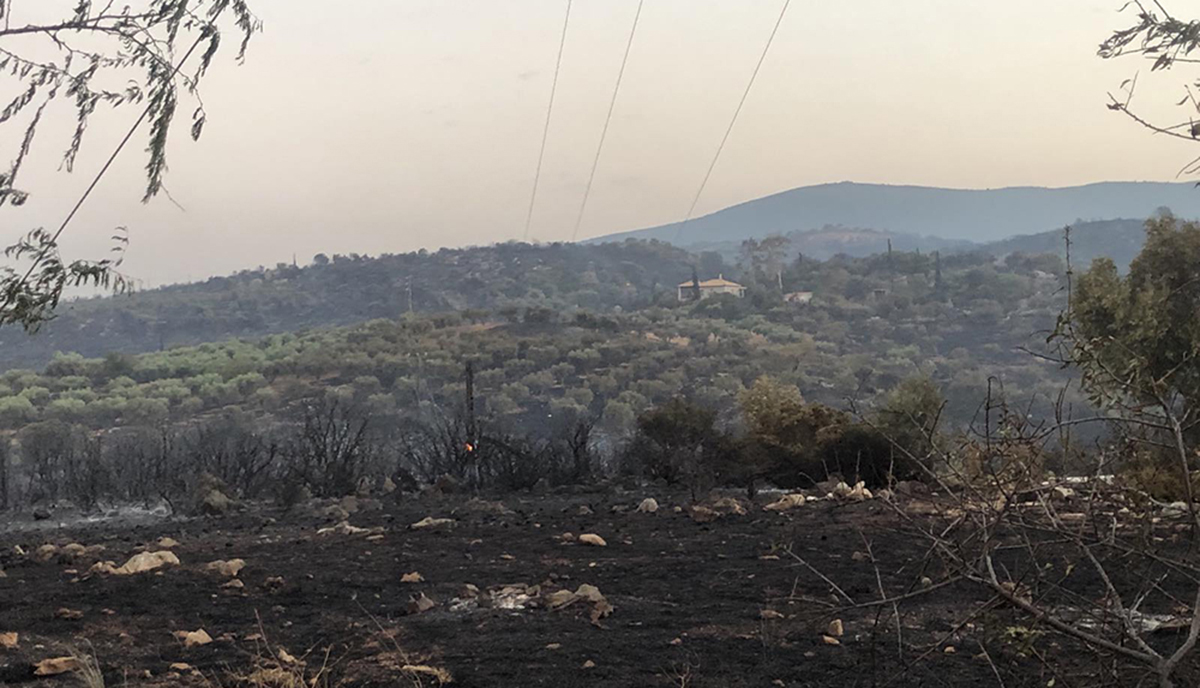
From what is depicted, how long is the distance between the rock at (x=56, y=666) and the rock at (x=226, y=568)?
2895 mm

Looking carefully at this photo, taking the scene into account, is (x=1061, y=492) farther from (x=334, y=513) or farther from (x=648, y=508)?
(x=334, y=513)

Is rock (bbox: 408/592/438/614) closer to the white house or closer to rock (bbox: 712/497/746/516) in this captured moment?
rock (bbox: 712/497/746/516)

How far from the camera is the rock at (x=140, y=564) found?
9234 millimetres

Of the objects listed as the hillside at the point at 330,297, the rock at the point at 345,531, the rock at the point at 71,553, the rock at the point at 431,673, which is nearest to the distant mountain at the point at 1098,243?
the hillside at the point at 330,297

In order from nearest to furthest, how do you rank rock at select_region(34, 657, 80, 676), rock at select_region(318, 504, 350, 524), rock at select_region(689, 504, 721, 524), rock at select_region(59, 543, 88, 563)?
rock at select_region(34, 657, 80, 676) → rock at select_region(59, 543, 88, 563) → rock at select_region(689, 504, 721, 524) → rock at select_region(318, 504, 350, 524)

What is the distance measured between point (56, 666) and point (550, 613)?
2.96m

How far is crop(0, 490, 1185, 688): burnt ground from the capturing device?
5.48 meters

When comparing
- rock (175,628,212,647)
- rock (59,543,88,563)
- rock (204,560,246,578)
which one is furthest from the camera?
rock (59,543,88,563)

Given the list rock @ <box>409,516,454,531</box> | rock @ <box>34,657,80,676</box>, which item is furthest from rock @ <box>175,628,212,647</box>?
rock @ <box>409,516,454,531</box>

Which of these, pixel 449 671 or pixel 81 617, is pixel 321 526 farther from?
pixel 449 671

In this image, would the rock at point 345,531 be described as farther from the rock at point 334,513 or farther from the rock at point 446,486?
the rock at point 446,486

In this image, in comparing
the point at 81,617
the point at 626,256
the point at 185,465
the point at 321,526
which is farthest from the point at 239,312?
the point at 81,617

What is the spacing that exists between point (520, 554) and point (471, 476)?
9.52 meters

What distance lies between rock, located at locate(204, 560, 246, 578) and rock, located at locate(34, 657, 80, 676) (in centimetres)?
290
